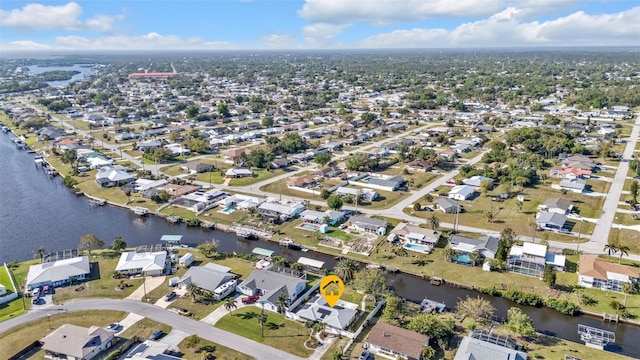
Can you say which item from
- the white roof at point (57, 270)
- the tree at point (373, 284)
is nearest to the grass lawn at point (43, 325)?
the white roof at point (57, 270)

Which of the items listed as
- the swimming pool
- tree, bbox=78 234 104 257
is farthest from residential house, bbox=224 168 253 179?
the swimming pool

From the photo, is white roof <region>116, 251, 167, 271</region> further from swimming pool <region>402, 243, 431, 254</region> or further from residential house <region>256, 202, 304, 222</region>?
swimming pool <region>402, 243, 431, 254</region>

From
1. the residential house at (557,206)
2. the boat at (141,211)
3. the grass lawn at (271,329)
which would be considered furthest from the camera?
the boat at (141,211)

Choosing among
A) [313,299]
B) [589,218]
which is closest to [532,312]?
[313,299]

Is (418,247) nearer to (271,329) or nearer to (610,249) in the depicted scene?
(610,249)

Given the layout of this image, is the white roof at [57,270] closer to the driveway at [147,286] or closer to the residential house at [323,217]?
the driveway at [147,286]
